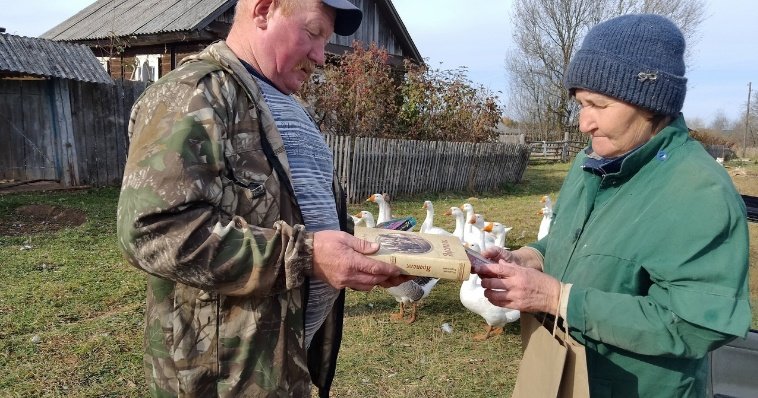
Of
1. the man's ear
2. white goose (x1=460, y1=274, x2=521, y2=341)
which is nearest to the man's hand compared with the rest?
the man's ear

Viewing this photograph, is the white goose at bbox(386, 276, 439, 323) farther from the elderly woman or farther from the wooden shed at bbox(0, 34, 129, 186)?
the wooden shed at bbox(0, 34, 129, 186)

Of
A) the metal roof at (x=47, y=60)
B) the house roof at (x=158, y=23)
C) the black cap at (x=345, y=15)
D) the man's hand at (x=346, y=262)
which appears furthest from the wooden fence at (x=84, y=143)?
the man's hand at (x=346, y=262)

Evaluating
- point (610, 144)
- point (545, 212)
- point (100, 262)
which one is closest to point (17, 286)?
point (100, 262)

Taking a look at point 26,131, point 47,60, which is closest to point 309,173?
point 47,60

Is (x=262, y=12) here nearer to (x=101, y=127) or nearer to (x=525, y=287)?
(x=525, y=287)

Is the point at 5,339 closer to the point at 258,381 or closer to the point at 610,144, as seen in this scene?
the point at 258,381

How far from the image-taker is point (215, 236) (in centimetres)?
139

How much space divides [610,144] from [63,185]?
38.0 ft

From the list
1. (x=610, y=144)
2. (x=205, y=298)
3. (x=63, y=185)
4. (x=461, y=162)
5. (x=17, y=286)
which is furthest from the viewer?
(x=461, y=162)

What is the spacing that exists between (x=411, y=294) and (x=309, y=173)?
3.73 meters

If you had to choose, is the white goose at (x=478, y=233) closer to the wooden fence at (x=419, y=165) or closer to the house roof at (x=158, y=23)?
the wooden fence at (x=419, y=165)

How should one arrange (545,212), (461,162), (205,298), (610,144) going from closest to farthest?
(205,298) < (610,144) < (545,212) < (461,162)

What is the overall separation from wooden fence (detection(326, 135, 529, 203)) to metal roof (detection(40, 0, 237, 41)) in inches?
172

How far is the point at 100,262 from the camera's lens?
634 cm
